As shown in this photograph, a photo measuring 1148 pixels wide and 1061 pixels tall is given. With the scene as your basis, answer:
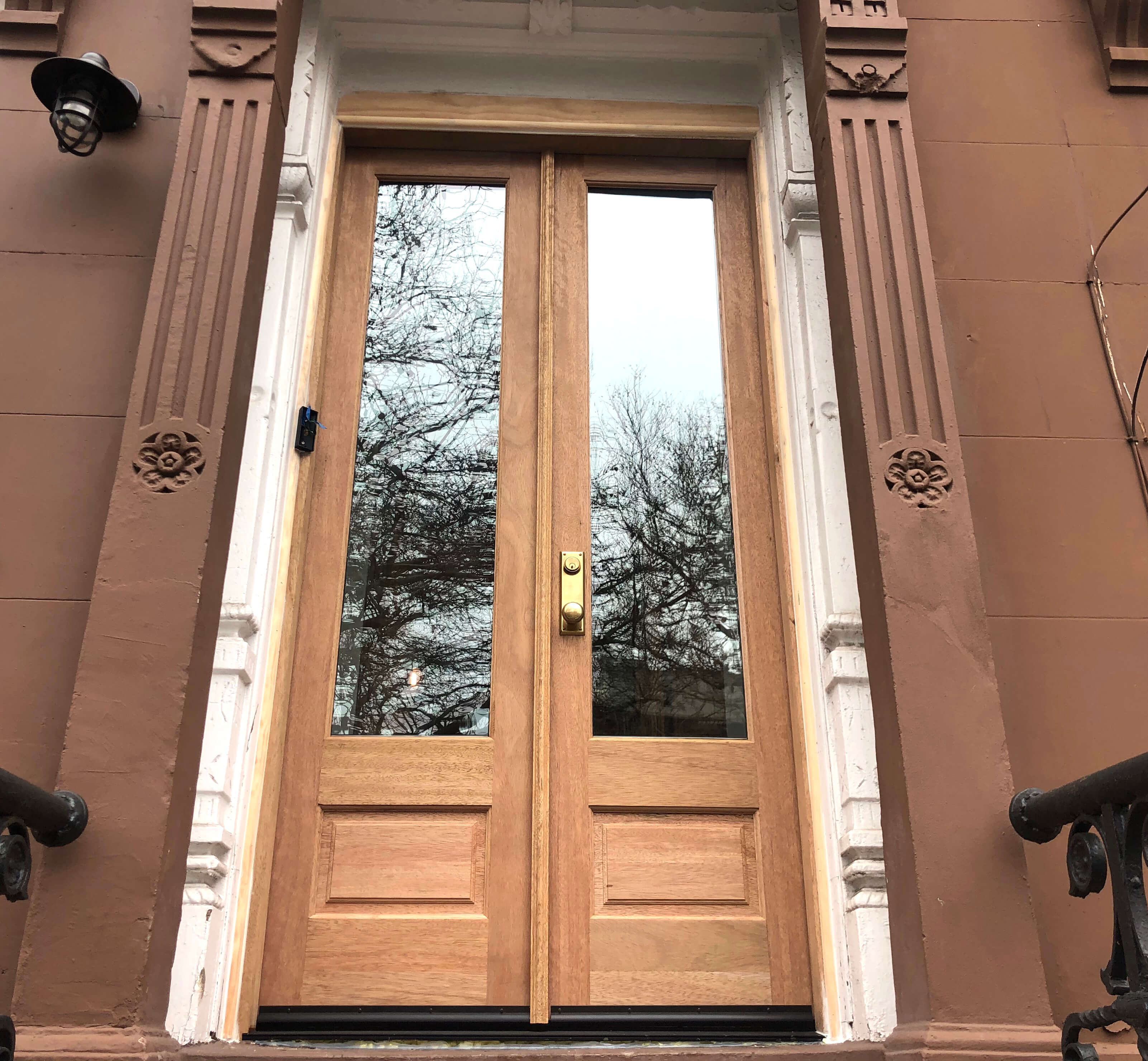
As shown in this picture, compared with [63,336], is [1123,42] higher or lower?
higher

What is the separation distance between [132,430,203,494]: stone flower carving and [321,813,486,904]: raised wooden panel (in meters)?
0.99

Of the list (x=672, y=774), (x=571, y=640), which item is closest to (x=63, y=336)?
(x=571, y=640)

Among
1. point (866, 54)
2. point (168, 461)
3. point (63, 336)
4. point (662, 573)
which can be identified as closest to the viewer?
point (168, 461)

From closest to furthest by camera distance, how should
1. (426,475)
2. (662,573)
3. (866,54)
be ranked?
(866,54), (662,573), (426,475)

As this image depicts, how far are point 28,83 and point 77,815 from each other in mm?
2252

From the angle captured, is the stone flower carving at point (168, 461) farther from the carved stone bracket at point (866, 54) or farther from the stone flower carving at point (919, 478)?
the carved stone bracket at point (866, 54)

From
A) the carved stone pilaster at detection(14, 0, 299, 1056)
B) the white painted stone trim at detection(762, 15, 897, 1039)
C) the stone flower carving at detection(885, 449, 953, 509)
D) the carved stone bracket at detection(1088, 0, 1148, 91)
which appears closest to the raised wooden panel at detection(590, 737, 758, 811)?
the white painted stone trim at detection(762, 15, 897, 1039)

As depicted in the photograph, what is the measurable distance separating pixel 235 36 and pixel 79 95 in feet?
1.49

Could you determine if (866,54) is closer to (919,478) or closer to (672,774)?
(919,478)

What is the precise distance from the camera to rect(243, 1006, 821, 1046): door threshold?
2.60m

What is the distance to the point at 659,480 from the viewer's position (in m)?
3.29

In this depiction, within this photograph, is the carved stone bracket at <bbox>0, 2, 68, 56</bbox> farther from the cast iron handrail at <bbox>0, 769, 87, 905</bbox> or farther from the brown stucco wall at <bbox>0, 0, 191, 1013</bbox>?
the cast iron handrail at <bbox>0, 769, 87, 905</bbox>

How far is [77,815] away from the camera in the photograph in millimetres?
2160

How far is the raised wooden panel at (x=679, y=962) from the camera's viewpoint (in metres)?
2.70
